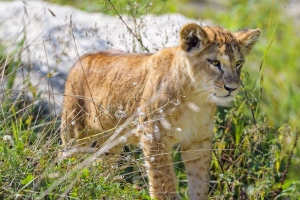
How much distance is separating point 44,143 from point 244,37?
1.53m

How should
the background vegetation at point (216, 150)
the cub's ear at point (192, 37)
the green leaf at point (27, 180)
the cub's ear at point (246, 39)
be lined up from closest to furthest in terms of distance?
1. the green leaf at point (27, 180)
2. the background vegetation at point (216, 150)
3. the cub's ear at point (192, 37)
4. the cub's ear at point (246, 39)

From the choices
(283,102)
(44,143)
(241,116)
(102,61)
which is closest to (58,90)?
(102,61)

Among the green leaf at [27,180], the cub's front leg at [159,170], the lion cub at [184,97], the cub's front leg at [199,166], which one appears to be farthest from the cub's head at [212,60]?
the green leaf at [27,180]

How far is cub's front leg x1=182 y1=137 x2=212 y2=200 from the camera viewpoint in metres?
5.02

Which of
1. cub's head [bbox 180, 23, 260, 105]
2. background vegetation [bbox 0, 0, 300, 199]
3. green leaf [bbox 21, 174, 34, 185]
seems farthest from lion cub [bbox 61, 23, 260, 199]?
green leaf [bbox 21, 174, 34, 185]

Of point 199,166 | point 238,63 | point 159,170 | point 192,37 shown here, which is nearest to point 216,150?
point 199,166

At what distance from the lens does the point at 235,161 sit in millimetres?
5262

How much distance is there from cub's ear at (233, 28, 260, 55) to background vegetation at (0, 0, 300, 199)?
0.21 meters

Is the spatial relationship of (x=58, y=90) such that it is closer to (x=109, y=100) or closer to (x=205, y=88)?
(x=109, y=100)

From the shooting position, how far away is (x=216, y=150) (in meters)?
5.20

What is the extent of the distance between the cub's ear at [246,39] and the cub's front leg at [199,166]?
2.13 feet

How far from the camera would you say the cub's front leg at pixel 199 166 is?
197 inches

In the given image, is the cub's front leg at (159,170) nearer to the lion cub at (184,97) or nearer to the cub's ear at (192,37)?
the lion cub at (184,97)

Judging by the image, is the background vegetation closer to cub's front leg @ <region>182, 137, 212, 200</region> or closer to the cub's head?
cub's front leg @ <region>182, 137, 212, 200</region>
